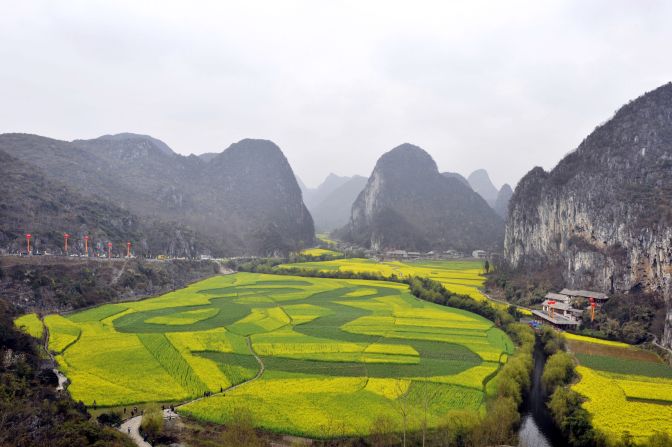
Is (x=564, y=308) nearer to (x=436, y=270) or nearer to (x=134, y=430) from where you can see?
(x=436, y=270)

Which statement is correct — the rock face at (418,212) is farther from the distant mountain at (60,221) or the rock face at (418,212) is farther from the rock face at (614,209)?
the distant mountain at (60,221)

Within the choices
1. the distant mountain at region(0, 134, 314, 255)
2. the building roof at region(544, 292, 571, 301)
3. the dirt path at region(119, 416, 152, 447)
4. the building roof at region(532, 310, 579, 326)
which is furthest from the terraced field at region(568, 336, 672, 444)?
the distant mountain at region(0, 134, 314, 255)

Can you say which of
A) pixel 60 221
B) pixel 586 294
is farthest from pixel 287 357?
pixel 60 221

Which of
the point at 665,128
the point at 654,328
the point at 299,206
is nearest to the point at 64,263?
the point at 654,328

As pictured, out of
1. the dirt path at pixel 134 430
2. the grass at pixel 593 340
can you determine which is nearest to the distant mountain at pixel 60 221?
the dirt path at pixel 134 430

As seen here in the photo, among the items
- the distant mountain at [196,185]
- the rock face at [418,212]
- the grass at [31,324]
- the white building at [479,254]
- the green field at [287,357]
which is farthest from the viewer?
the rock face at [418,212]

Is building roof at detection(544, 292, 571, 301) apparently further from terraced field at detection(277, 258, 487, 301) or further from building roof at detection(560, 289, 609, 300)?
terraced field at detection(277, 258, 487, 301)
